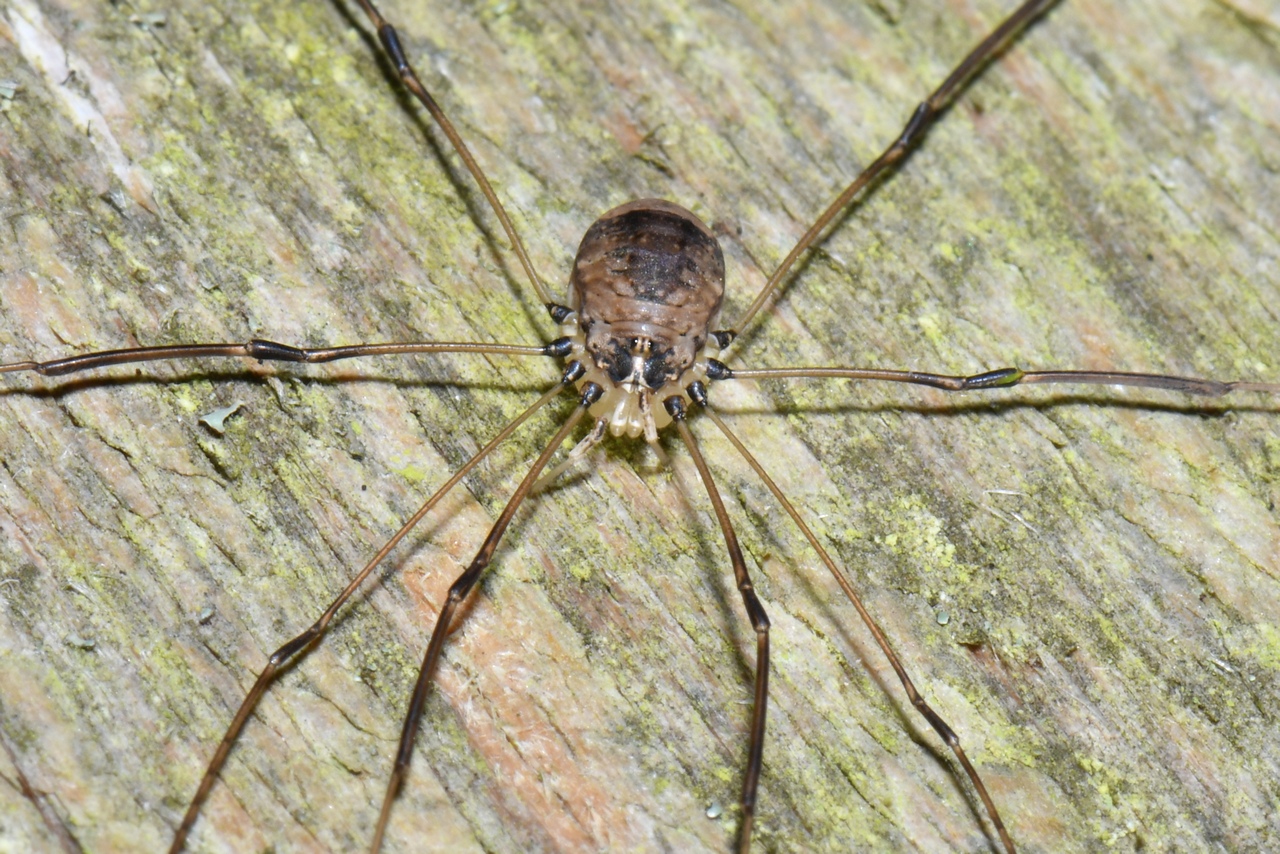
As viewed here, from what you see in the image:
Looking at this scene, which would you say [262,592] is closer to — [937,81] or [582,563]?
[582,563]

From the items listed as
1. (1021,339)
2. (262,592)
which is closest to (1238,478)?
(1021,339)

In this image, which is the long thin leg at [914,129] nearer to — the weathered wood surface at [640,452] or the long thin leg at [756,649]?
the weathered wood surface at [640,452]

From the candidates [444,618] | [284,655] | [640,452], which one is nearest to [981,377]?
[640,452]

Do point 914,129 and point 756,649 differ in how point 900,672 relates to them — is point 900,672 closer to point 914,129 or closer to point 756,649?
point 756,649

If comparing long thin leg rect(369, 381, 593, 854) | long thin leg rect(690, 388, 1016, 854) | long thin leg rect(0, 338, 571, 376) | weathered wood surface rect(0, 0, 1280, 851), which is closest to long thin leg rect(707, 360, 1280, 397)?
weathered wood surface rect(0, 0, 1280, 851)

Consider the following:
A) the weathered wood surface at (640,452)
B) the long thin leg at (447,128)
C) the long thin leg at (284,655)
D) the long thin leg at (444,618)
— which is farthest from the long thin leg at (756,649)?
the long thin leg at (447,128)
